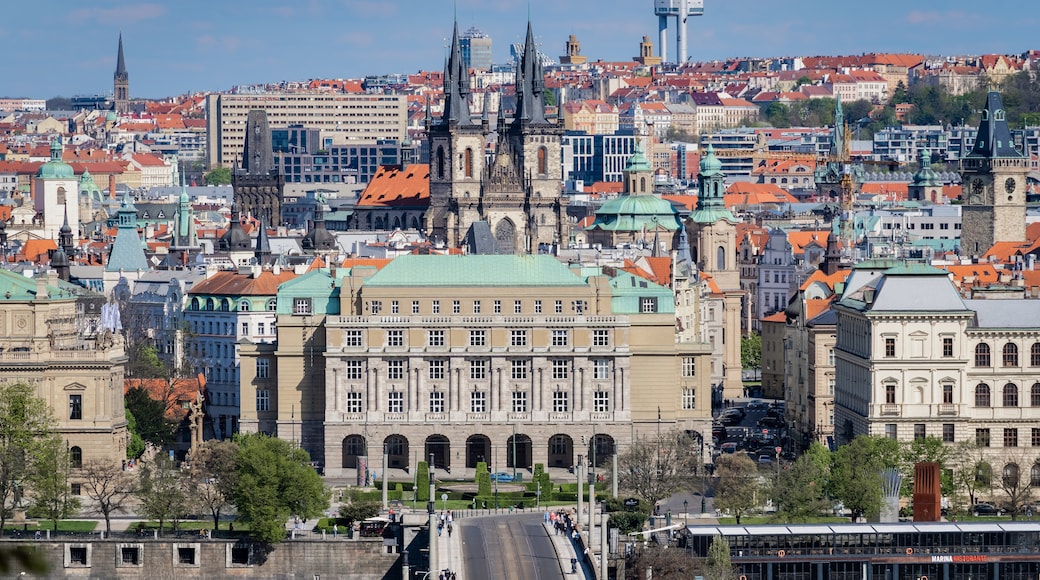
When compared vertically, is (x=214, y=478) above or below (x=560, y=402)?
below

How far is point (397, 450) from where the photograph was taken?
122 m

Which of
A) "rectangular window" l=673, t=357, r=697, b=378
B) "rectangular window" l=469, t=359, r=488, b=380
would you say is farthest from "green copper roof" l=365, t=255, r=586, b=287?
"rectangular window" l=673, t=357, r=697, b=378

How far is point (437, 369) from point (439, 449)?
3128mm

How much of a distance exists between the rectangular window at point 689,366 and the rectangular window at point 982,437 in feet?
54.5

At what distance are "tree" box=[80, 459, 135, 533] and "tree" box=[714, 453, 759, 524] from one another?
1971cm

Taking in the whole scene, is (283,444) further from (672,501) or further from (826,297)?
(826,297)

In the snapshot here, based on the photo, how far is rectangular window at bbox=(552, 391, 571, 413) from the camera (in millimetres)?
122000

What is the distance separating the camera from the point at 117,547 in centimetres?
10069

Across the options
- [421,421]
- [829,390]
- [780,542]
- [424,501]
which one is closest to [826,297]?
[829,390]

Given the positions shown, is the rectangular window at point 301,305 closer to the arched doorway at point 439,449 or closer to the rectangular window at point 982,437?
the arched doorway at point 439,449

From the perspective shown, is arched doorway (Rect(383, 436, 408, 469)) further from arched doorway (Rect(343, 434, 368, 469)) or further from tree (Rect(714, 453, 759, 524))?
tree (Rect(714, 453, 759, 524))

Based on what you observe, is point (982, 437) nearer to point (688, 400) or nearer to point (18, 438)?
point (688, 400)

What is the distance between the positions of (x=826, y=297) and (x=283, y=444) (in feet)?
114

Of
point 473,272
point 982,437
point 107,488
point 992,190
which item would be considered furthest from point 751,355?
point 107,488
